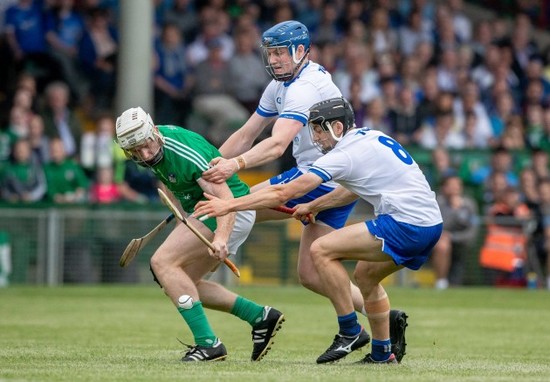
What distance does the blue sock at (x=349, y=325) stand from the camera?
920cm

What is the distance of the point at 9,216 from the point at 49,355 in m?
8.85

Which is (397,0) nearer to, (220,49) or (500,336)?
(220,49)

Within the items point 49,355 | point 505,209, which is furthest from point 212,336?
point 505,209

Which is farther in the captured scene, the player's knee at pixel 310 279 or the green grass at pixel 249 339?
the player's knee at pixel 310 279

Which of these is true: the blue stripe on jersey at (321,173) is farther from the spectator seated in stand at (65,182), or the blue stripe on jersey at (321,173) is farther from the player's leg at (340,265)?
the spectator seated in stand at (65,182)

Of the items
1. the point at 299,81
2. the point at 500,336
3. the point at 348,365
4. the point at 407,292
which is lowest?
the point at 407,292

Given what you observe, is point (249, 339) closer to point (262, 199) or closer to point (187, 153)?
point (187, 153)

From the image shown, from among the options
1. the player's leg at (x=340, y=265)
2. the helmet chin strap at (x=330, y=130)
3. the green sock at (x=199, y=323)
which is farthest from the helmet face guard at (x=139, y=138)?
the player's leg at (x=340, y=265)

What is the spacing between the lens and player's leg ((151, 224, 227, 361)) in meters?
9.33

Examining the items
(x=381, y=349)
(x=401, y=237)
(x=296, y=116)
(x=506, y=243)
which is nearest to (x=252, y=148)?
(x=296, y=116)

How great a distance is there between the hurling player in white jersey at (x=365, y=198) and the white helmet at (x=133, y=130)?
0.72 meters

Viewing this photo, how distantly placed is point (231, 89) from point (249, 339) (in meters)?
9.34

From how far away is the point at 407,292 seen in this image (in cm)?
1834

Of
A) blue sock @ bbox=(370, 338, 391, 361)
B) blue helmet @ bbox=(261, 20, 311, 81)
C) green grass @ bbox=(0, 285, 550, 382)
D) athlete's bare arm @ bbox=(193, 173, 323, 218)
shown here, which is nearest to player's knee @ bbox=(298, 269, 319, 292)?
green grass @ bbox=(0, 285, 550, 382)
